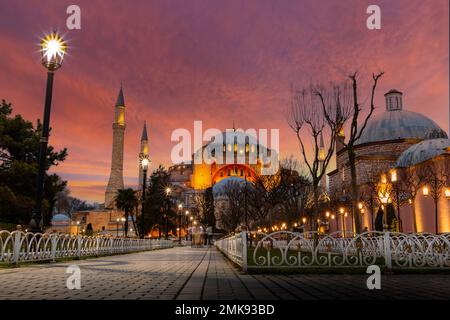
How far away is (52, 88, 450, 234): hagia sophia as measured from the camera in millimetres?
35219

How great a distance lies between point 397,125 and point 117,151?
158 ft

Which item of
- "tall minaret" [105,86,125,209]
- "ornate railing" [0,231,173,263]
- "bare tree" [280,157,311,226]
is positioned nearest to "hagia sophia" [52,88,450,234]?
"tall minaret" [105,86,125,209]

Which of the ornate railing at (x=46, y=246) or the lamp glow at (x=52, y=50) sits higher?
the lamp glow at (x=52, y=50)

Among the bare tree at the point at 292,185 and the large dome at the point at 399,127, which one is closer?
the bare tree at the point at 292,185

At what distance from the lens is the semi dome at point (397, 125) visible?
191 ft

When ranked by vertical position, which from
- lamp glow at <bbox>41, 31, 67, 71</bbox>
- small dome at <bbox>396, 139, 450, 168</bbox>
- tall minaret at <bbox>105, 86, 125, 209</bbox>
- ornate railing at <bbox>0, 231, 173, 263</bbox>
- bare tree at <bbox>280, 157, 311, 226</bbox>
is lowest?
ornate railing at <bbox>0, 231, 173, 263</bbox>

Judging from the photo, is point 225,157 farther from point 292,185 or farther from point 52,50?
point 52,50

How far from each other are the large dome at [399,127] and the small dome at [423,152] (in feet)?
48.2

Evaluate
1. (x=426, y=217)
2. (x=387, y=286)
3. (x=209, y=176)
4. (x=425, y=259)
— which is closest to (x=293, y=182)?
(x=426, y=217)

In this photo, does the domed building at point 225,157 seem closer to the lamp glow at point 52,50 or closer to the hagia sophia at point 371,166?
the hagia sophia at point 371,166

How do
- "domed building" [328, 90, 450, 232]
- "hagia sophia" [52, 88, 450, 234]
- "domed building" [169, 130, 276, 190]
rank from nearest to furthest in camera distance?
"hagia sophia" [52, 88, 450, 234] → "domed building" [328, 90, 450, 232] → "domed building" [169, 130, 276, 190]

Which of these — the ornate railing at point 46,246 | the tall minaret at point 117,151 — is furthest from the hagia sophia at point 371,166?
the ornate railing at point 46,246

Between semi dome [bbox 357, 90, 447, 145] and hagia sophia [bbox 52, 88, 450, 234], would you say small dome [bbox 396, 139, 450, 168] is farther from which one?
semi dome [bbox 357, 90, 447, 145]
